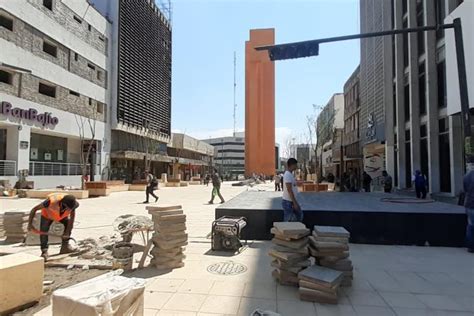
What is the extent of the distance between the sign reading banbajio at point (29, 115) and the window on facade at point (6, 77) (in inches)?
76.1

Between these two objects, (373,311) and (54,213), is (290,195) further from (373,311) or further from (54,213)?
(54,213)

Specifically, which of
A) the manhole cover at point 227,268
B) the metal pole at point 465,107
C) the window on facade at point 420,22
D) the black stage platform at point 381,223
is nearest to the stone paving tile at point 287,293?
the manhole cover at point 227,268

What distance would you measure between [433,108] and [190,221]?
51.3ft

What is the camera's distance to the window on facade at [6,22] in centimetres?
2441

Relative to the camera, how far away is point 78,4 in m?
33.0

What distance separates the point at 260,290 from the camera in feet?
16.1

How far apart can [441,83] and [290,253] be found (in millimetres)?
18480

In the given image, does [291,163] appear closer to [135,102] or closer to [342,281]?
[342,281]

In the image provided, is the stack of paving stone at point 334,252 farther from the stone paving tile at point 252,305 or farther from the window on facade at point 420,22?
the window on facade at point 420,22

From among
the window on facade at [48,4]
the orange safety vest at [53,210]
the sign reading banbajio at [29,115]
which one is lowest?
the orange safety vest at [53,210]

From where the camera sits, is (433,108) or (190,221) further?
(433,108)

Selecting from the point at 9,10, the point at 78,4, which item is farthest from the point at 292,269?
the point at 78,4

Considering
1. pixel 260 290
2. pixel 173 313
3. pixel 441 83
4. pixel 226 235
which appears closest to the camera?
pixel 173 313

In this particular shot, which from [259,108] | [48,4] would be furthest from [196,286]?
[259,108]
